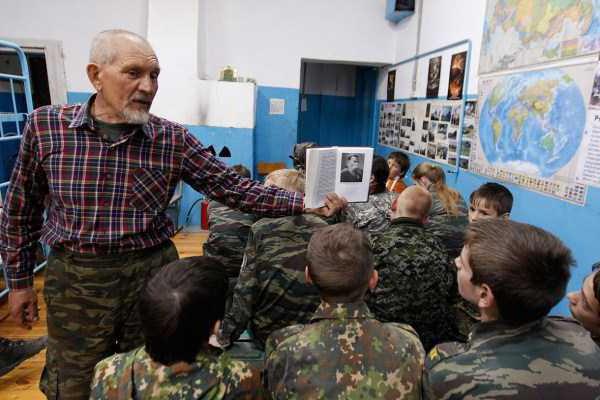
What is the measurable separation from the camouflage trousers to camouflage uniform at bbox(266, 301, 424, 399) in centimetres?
55

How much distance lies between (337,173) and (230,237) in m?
0.73

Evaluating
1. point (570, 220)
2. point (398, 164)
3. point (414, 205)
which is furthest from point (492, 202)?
point (398, 164)

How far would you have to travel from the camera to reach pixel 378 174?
2.73 meters

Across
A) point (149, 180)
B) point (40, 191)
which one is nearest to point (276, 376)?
point (149, 180)

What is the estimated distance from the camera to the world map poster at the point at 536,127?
7.22ft

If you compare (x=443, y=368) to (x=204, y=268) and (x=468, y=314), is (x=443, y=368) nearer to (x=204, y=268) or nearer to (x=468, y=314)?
(x=204, y=268)

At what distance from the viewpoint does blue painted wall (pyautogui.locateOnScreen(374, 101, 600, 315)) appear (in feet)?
6.86

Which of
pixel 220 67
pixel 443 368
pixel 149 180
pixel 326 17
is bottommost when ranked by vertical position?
pixel 443 368

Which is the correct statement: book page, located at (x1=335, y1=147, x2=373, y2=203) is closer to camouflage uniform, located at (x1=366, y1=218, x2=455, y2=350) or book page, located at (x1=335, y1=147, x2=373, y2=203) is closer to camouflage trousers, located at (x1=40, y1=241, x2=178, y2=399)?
camouflage uniform, located at (x1=366, y1=218, x2=455, y2=350)

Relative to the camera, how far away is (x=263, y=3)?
16.3ft

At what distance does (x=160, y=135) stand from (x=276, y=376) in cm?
82

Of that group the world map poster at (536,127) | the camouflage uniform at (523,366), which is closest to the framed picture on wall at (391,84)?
the world map poster at (536,127)

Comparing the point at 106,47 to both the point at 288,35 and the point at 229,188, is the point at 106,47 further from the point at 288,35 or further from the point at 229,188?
the point at 288,35

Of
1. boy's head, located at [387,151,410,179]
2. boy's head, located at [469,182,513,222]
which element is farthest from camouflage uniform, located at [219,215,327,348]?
boy's head, located at [387,151,410,179]
